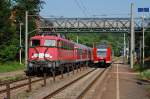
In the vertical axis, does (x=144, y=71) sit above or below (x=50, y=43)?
below

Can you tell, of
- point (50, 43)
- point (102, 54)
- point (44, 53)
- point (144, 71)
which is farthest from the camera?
point (102, 54)

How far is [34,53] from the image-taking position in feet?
138

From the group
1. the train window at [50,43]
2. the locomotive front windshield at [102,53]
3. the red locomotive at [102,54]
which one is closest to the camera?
the train window at [50,43]

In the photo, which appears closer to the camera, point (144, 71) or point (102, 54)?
point (144, 71)

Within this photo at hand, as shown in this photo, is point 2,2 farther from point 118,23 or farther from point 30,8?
point 118,23

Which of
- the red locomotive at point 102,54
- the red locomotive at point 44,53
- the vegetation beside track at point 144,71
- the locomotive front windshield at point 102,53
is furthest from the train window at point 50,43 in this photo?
the locomotive front windshield at point 102,53

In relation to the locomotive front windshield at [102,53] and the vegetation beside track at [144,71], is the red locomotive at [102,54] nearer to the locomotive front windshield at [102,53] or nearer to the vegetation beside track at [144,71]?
the locomotive front windshield at [102,53]

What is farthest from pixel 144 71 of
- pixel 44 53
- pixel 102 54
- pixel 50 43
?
pixel 102 54

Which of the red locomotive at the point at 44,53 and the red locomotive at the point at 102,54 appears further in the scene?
the red locomotive at the point at 102,54

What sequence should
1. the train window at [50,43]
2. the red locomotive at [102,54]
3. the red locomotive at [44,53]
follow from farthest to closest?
the red locomotive at [102,54] → the train window at [50,43] → the red locomotive at [44,53]

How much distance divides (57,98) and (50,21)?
→ 79.5m

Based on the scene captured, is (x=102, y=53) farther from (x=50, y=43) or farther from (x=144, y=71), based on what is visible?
(x=50, y=43)

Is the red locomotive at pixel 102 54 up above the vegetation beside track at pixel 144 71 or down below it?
above

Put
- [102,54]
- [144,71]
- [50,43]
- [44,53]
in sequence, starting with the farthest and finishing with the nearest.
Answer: [102,54] → [144,71] → [50,43] → [44,53]
